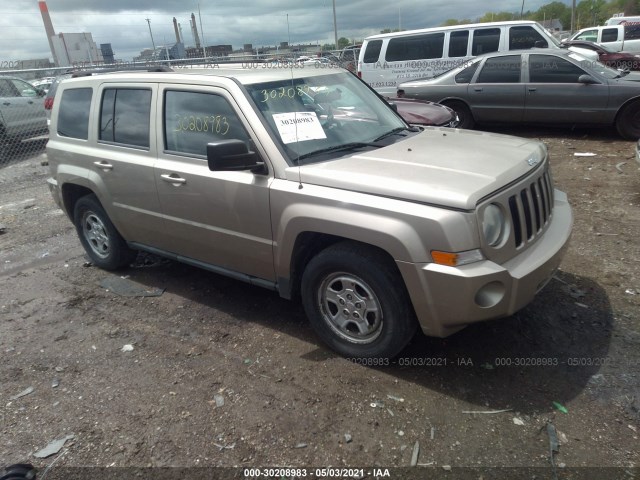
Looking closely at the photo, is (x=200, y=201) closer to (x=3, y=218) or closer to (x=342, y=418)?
(x=342, y=418)

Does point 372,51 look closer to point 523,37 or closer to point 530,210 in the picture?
point 523,37

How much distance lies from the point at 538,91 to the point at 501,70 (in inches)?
34.0

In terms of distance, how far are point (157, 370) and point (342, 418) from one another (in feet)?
4.69

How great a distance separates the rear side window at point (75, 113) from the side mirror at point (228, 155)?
2227 millimetres

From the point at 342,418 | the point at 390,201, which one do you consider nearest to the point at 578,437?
the point at 342,418

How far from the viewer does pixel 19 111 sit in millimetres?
11609

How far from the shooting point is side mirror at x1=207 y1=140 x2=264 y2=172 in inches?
123

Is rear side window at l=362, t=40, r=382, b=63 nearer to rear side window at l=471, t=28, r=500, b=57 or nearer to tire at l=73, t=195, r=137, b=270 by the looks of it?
rear side window at l=471, t=28, r=500, b=57

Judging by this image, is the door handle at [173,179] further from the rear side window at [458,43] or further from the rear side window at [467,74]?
the rear side window at [458,43]

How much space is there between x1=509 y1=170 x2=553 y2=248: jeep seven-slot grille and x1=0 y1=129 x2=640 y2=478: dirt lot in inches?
33.8

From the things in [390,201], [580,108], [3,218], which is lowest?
[3,218]

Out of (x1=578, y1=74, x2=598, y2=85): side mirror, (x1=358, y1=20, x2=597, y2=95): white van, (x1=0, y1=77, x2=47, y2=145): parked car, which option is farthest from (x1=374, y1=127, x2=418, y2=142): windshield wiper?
(x1=0, y1=77, x2=47, y2=145): parked car

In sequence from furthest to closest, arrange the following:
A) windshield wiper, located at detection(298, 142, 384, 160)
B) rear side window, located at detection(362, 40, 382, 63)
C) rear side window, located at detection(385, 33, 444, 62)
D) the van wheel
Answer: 1. rear side window, located at detection(362, 40, 382, 63)
2. rear side window, located at detection(385, 33, 444, 62)
3. the van wheel
4. windshield wiper, located at detection(298, 142, 384, 160)

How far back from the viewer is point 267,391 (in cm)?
322
